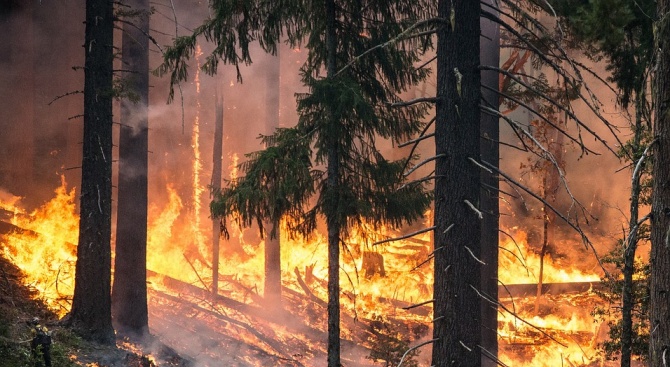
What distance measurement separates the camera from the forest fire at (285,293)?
14.6 meters

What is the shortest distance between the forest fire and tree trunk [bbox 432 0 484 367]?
630 cm

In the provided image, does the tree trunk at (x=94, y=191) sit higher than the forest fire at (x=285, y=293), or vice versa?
the tree trunk at (x=94, y=191)

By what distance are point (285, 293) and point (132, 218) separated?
7.89 metres

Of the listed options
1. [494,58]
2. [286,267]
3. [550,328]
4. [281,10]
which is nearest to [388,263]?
[286,267]

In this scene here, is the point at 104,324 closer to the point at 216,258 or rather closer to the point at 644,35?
the point at 216,258

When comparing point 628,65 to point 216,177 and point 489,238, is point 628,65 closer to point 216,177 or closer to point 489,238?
point 489,238

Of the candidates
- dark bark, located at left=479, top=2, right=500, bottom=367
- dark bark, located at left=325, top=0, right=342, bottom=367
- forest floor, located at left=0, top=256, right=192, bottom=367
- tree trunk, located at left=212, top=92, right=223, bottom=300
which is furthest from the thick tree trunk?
dark bark, located at left=479, top=2, right=500, bottom=367

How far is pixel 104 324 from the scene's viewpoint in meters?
10.7

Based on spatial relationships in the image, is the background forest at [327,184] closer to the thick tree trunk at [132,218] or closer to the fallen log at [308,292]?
the thick tree trunk at [132,218]

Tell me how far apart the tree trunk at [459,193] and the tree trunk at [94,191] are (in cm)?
693

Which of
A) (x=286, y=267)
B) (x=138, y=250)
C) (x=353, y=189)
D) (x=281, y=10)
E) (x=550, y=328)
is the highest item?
(x=281, y=10)

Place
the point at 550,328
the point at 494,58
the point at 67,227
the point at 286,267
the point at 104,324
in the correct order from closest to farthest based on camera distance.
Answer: the point at 104,324 < the point at 494,58 < the point at 67,227 < the point at 550,328 < the point at 286,267

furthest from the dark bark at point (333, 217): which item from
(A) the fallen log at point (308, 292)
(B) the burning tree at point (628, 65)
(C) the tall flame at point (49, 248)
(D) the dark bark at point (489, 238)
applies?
(A) the fallen log at point (308, 292)

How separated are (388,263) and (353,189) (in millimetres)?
13414
